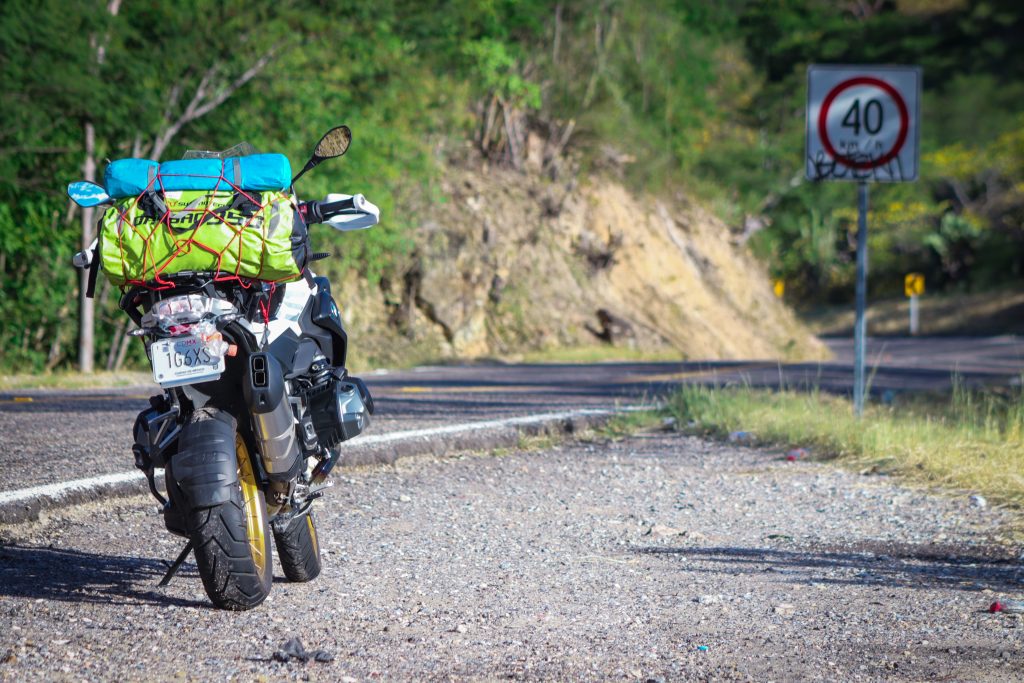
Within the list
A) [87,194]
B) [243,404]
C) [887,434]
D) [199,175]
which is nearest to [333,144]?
[199,175]

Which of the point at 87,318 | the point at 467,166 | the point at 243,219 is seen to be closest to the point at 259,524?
the point at 243,219

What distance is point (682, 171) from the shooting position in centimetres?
3481

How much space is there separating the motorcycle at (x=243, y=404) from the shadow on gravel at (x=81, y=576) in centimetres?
14

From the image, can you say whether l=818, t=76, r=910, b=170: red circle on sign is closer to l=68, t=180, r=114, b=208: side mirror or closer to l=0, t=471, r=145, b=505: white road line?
l=0, t=471, r=145, b=505: white road line

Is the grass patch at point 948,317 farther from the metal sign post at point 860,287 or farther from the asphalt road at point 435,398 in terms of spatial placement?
the metal sign post at point 860,287

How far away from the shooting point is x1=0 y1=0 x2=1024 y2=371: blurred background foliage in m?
15.9

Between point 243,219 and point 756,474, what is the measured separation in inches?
174

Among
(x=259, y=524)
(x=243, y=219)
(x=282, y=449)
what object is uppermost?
(x=243, y=219)

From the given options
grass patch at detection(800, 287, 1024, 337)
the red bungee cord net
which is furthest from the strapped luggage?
grass patch at detection(800, 287, 1024, 337)

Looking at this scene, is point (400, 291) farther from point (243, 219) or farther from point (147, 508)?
point (243, 219)

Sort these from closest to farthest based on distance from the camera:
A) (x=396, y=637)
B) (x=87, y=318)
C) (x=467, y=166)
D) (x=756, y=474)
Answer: (x=396, y=637), (x=756, y=474), (x=87, y=318), (x=467, y=166)

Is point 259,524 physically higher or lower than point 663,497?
higher

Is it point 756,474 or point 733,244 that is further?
point 733,244

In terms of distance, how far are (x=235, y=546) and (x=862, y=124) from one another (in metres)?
6.84
